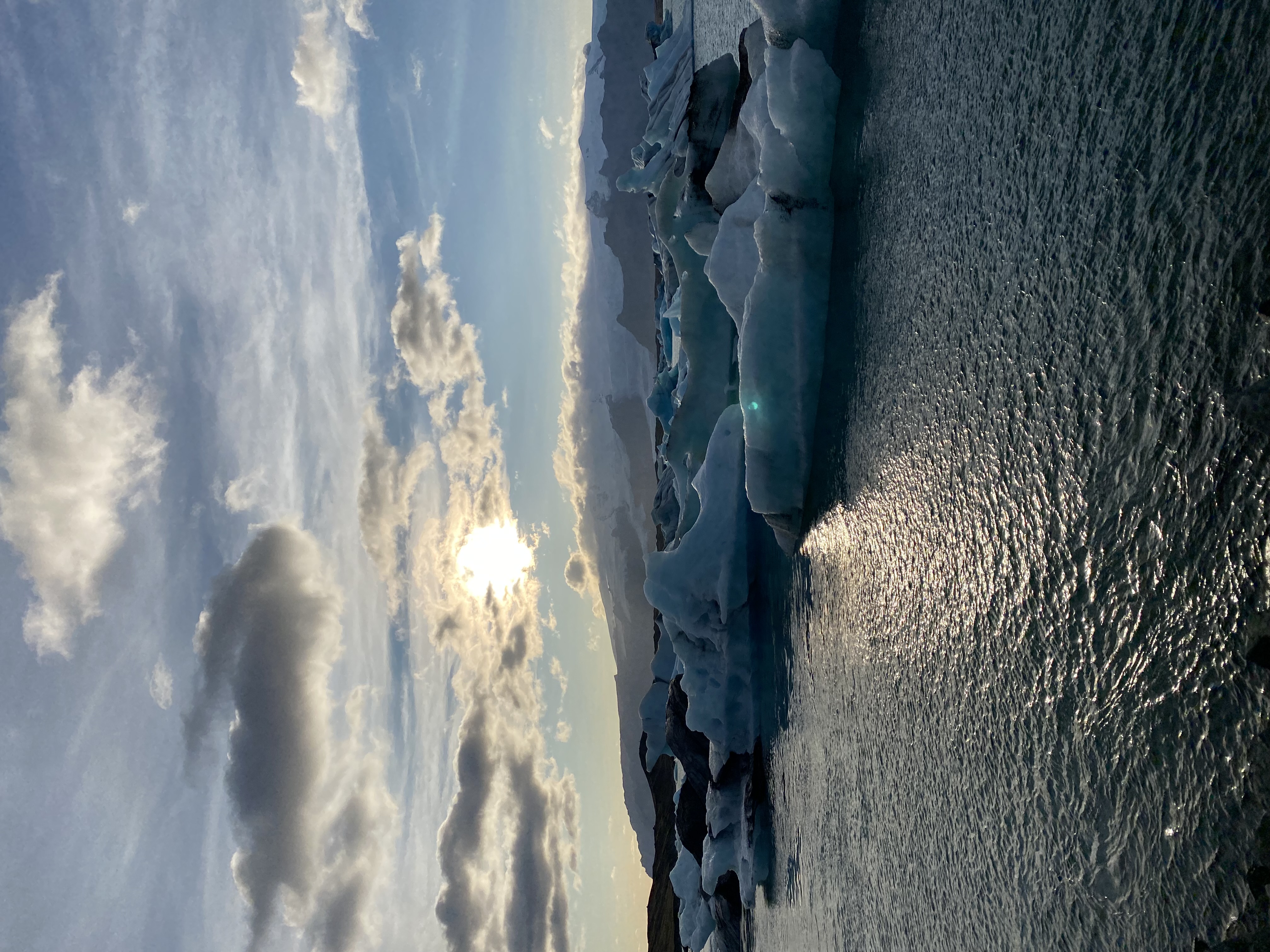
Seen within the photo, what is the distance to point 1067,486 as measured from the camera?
133 cm

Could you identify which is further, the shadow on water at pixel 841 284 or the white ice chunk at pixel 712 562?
the white ice chunk at pixel 712 562

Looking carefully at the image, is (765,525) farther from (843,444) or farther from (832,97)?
(832,97)

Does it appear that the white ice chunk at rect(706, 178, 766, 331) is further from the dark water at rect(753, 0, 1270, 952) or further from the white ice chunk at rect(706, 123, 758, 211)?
the dark water at rect(753, 0, 1270, 952)

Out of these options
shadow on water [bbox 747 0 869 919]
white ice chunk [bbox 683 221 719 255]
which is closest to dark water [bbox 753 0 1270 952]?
shadow on water [bbox 747 0 869 919]

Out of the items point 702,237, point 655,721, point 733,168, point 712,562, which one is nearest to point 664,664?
point 655,721

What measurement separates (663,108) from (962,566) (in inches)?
353

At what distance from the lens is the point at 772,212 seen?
3014 millimetres

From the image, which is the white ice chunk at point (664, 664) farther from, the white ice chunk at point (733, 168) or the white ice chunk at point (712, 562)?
the white ice chunk at point (733, 168)

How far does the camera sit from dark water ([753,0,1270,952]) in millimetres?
972

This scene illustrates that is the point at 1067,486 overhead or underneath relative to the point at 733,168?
underneath

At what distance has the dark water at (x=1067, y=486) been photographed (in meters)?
0.97

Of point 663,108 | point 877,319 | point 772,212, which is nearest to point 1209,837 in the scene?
point 877,319

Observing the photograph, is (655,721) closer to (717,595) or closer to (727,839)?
(727,839)

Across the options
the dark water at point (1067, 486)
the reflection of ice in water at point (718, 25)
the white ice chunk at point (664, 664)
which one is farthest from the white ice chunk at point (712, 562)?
the white ice chunk at point (664, 664)
